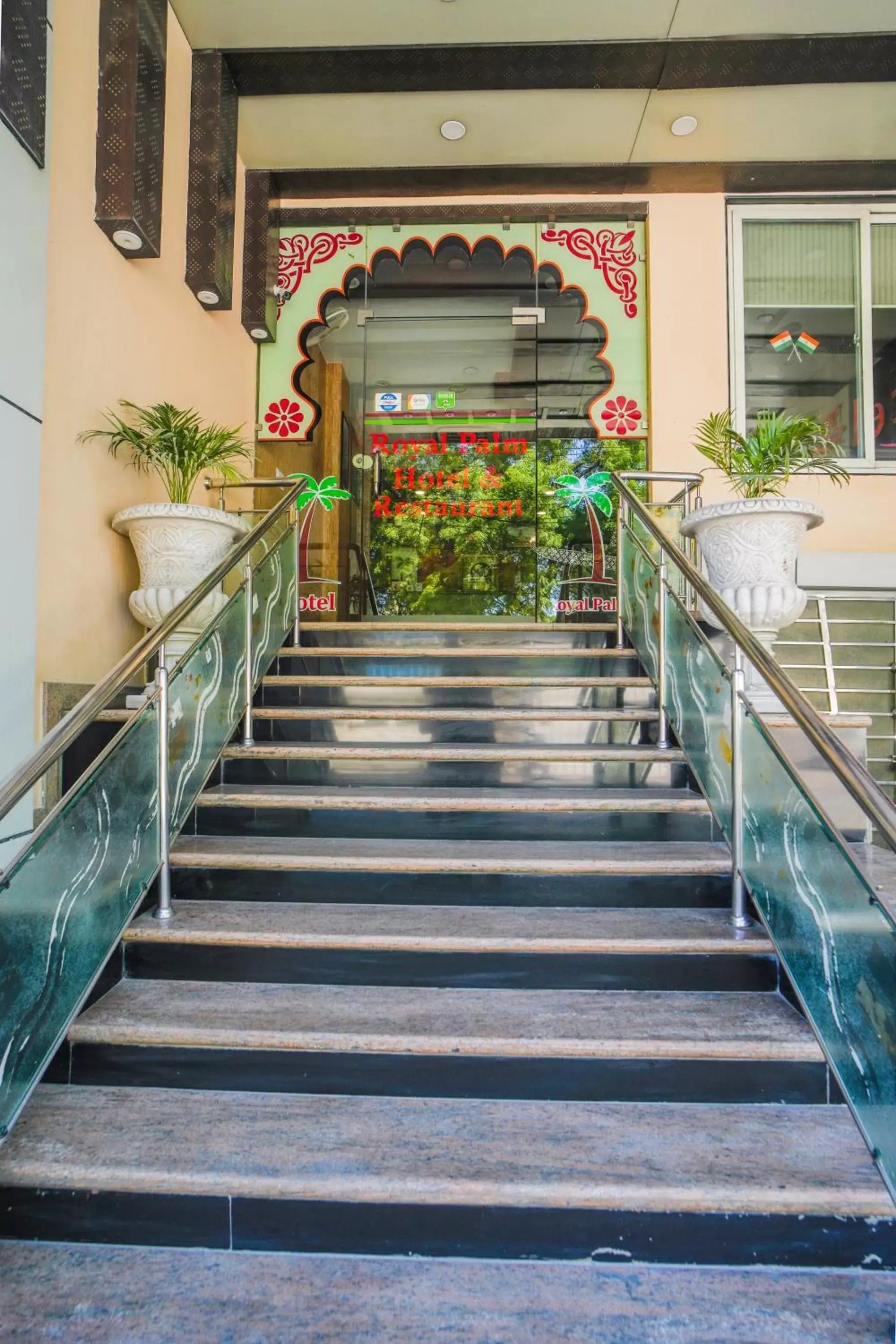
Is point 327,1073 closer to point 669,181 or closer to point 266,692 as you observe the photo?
point 266,692

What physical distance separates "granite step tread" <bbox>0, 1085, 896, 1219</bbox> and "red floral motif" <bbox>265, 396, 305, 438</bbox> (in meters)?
5.02

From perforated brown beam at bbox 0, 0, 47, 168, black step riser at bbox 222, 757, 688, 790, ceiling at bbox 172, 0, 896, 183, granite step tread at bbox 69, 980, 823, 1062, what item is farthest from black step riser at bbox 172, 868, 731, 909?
ceiling at bbox 172, 0, 896, 183

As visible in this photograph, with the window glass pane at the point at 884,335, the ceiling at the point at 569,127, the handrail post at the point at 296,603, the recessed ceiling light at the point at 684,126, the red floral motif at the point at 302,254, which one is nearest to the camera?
the handrail post at the point at 296,603

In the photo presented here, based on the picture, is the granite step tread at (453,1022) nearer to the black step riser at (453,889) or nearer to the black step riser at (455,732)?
the black step riser at (453,889)

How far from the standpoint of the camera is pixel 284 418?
20.1 feet

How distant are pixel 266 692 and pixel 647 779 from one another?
5.94ft

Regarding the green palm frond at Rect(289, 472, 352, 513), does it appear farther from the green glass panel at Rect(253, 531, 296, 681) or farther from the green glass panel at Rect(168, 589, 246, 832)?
the green glass panel at Rect(168, 589, 246, 832)

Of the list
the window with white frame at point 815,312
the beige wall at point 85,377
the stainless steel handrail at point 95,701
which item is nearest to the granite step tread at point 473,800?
the stainless steel handrail at point 95,701

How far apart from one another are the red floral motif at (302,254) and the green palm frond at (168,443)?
2.74 meters

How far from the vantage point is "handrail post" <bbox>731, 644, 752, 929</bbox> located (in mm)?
2500

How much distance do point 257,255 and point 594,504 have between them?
9.84 ft

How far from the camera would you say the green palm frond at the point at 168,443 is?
12.1 ft

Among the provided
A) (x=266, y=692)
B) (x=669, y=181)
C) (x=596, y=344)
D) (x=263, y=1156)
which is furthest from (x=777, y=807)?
(x=669, y=181)

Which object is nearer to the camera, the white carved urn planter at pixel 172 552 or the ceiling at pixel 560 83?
the white carved urn planter at pixel 172 552
